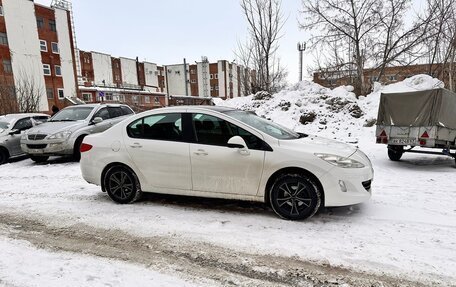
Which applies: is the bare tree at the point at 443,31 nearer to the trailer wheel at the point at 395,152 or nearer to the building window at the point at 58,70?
the trailer wheel at the point at 395,152

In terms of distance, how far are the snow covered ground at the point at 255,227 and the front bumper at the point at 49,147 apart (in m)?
1.62

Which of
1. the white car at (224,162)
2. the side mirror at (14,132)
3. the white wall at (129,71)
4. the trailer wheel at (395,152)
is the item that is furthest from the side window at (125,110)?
the white wall at (129,71)

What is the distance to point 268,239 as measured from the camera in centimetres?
369

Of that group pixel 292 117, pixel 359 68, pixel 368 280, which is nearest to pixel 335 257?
pixel 368 280

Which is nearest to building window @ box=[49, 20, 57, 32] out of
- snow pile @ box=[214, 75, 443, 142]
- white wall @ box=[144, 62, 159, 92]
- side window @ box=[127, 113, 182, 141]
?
white wall @ box=[144, 62, 159, 92]

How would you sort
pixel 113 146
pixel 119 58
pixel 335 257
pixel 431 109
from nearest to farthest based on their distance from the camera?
pixel 335 257 < pixel 113 146 < pixel 431 109 < pixel 119 58

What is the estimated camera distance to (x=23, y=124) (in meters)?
10.4

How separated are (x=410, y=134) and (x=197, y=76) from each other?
227 feet

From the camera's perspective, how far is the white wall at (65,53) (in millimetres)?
41263

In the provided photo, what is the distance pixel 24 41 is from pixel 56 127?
36.9 metres

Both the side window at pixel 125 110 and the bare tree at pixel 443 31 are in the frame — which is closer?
the side window at pixel 125 110

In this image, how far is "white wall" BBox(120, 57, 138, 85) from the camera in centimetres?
6488

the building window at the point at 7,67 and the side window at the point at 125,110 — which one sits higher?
the building window at the point at 7,67

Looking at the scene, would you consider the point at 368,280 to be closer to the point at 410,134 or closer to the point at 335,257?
the point at 335,257
